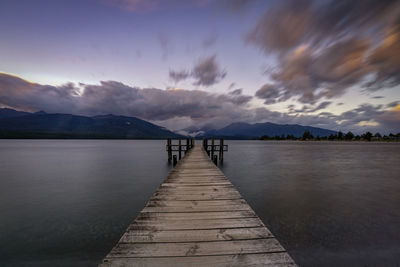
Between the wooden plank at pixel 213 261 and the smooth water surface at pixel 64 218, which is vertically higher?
the wooden plank at pixel 213 261

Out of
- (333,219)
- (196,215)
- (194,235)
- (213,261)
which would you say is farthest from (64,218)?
(333,219)

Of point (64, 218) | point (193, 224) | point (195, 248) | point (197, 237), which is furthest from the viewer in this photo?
point (64, 218)

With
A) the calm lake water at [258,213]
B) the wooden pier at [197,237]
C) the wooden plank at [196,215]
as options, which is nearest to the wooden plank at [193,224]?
the wooden pier at [197,237]

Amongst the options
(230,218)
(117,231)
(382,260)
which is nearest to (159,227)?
(230,218)

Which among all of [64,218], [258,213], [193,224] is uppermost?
Result: [193,224]

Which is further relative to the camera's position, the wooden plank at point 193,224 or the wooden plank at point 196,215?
the wooden plank at point 196,215

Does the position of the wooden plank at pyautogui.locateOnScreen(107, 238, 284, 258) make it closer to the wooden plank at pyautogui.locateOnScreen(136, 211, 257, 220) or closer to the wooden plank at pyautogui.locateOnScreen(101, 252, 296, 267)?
the wooden plank at pyautogui.locateOnScreen(101, 252, 296, 267)

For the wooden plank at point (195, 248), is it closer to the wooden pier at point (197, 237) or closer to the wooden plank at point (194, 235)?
the wooden pier at point (197, 237)

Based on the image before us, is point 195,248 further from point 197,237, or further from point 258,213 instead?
point 258,213

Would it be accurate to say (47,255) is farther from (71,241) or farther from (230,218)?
(230,218)

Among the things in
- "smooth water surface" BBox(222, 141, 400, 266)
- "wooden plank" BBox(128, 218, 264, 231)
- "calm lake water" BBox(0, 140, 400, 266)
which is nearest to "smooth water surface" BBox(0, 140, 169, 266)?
"calm lake water" BBox(0, 140, 400, 266)

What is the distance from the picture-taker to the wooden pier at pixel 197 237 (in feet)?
8.52

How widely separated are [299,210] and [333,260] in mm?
3870

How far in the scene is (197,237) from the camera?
3184mm
